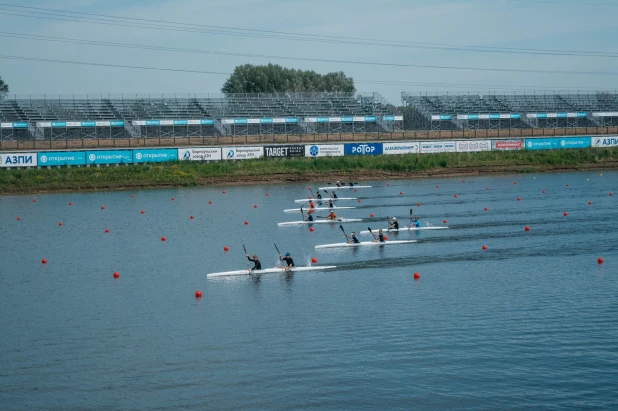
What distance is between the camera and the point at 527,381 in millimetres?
15117

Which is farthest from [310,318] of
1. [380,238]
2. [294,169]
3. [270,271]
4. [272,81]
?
[272,81]

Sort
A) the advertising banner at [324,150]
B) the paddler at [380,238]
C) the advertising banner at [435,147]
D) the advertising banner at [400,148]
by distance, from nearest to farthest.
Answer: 1. the paddler at [380,238]
2. the advertising banner at [324,150]
3. the advertising banner at [400,148]
4. the advertising banner at [435,147]

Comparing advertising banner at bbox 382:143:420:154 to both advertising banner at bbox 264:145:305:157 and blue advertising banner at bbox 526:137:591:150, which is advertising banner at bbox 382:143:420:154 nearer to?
advertising banner at bbox 264:145:305:157

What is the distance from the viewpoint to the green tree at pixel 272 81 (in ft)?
355

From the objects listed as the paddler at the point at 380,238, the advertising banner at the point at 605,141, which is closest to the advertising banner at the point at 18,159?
the paddler at the point at 380,238

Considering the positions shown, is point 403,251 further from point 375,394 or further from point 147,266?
point 375,394

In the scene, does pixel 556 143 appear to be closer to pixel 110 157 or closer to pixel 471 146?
pixel 471 146

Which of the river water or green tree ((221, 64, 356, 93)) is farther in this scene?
green tree ((221, 64, 356, 93))

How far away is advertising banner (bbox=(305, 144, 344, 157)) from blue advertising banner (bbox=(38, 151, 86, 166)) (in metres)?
18.1

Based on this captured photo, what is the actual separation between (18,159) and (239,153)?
1669 centimetres

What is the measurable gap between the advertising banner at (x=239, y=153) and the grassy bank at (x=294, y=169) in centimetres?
89

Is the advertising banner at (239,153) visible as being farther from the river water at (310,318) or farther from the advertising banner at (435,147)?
the river water at (310,318)

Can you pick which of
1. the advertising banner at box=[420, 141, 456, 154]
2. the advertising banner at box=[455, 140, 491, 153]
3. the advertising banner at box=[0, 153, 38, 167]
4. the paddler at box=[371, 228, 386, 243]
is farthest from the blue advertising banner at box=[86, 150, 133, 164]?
the paddler at box=[371, 228, 386, 243]

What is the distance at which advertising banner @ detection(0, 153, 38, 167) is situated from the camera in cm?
5356
